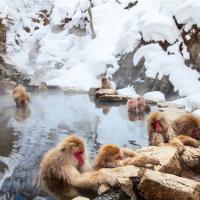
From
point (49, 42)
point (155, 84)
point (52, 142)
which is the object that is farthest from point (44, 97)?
point (49, 42)

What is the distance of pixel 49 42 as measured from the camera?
89.8 ft

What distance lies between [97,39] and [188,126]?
17.7 m

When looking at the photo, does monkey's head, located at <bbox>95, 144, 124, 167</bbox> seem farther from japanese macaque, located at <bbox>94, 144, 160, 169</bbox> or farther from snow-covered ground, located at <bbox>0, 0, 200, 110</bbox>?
snow-covered ground, located at <bbox>0, 0, 200, 110</bbox>

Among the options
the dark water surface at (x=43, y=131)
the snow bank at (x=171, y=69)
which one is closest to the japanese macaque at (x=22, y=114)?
the dark water surface at (x=43, y=131)

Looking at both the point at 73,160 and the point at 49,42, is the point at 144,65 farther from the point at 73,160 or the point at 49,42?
the point at 73,160

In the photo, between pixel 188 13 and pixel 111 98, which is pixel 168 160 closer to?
pixel 111 98

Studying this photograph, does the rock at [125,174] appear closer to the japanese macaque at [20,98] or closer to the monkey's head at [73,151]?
the monkey's head at [73,151]

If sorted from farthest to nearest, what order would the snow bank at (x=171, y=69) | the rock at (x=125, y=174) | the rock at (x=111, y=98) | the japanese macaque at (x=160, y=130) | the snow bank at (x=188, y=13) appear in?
the snow bank at (x=188, y=13) < the snow bank at (x=171, y=69) < the rock at (x=111, y=98) < the japanese macaque at (x=160, y=130) < the rock at (x=125, y=174)

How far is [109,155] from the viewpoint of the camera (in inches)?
184

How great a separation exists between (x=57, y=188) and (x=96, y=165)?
49cm

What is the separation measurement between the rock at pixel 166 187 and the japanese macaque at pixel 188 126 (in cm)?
229

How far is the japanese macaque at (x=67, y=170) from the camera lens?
4395mm

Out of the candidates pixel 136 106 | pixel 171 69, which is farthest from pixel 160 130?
pixel 171 69

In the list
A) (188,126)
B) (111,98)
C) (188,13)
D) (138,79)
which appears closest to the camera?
(188,126)
